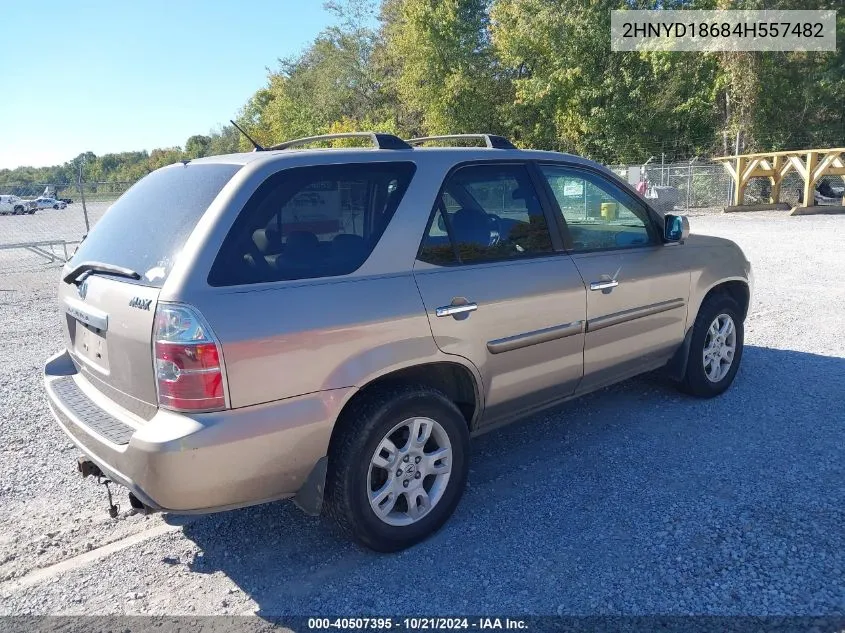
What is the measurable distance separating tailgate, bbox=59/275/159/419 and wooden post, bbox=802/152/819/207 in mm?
21668

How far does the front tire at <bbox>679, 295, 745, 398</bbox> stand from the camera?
4.57 meters

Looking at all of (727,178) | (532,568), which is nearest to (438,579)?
(532,568)

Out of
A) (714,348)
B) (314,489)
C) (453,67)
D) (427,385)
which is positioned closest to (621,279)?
(714,348)

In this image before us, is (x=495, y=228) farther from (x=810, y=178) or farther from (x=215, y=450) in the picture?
(x=810, y=178)

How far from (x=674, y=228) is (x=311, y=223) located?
8.42 feet

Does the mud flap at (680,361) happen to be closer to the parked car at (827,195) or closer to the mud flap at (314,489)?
the mud flap at (314,489)

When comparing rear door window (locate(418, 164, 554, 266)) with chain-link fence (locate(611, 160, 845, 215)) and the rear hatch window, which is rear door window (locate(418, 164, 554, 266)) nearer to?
the rear hatch window

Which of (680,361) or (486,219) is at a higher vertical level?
(486,219)

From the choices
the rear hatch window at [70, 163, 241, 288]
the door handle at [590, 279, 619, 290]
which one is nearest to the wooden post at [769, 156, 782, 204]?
the door handle at [590, 279, 619, 290]

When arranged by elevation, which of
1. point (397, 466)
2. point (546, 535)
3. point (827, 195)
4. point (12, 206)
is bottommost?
point (546, 535)

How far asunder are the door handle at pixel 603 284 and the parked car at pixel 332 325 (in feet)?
0.03

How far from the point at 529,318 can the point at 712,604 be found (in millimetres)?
1539

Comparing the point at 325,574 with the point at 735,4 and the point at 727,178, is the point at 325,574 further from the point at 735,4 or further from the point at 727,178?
the point at 735,4

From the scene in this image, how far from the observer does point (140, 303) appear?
8.36ft
